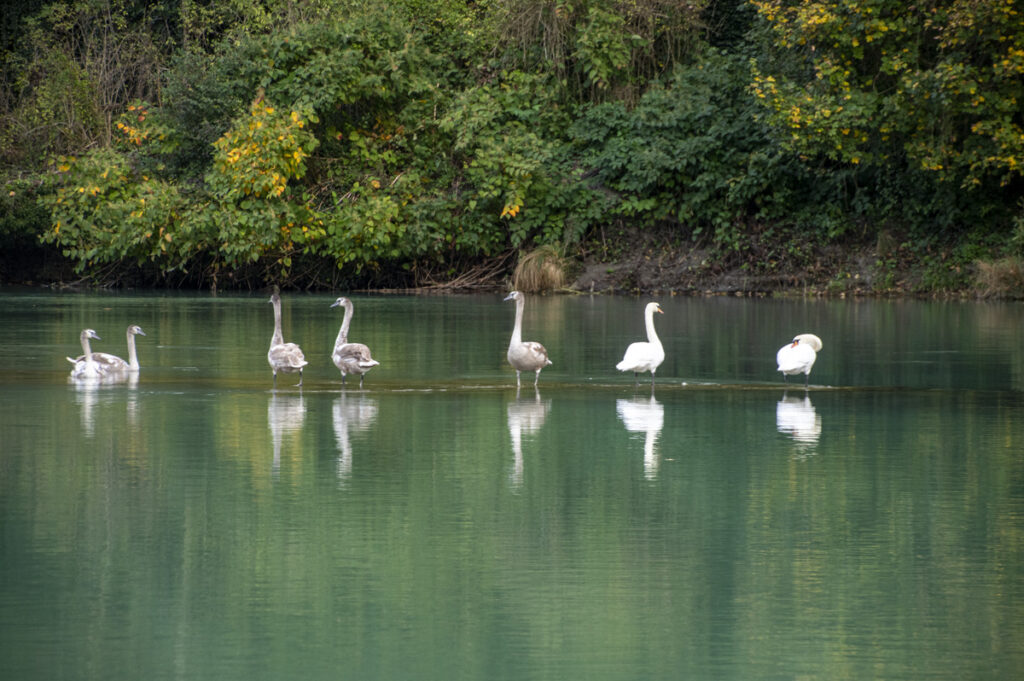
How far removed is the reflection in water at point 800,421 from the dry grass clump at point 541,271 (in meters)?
20.0

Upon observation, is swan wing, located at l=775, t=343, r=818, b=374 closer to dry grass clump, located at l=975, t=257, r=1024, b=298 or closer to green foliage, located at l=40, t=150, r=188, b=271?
dry grass clump, located at l=975, t=257, r=1024, b=298

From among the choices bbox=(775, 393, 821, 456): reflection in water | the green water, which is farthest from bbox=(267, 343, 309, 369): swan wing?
bbox=(775, 393, 821, 456): reflection in water

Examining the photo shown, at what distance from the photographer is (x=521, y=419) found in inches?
457

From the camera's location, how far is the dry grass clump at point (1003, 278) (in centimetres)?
2902

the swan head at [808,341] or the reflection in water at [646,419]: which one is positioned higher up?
the swan head at [808,341]

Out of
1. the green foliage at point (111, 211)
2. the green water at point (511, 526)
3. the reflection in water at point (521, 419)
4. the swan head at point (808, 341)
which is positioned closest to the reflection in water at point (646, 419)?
the green water at point (511, 526)

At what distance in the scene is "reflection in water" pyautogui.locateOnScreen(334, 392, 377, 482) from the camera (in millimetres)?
9375

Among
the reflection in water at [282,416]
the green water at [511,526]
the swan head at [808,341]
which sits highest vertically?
the swan head at [808,341]

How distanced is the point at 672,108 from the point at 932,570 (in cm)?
2781

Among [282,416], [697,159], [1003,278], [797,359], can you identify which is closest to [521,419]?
[282,416]

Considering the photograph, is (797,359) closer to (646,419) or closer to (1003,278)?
(646,419)

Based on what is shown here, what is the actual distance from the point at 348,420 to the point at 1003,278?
2048 cm

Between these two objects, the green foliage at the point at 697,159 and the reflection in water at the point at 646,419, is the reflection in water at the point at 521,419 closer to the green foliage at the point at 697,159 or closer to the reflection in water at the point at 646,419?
the reflection in water at the point at 646,419

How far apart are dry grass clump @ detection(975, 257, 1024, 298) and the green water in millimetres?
14531
